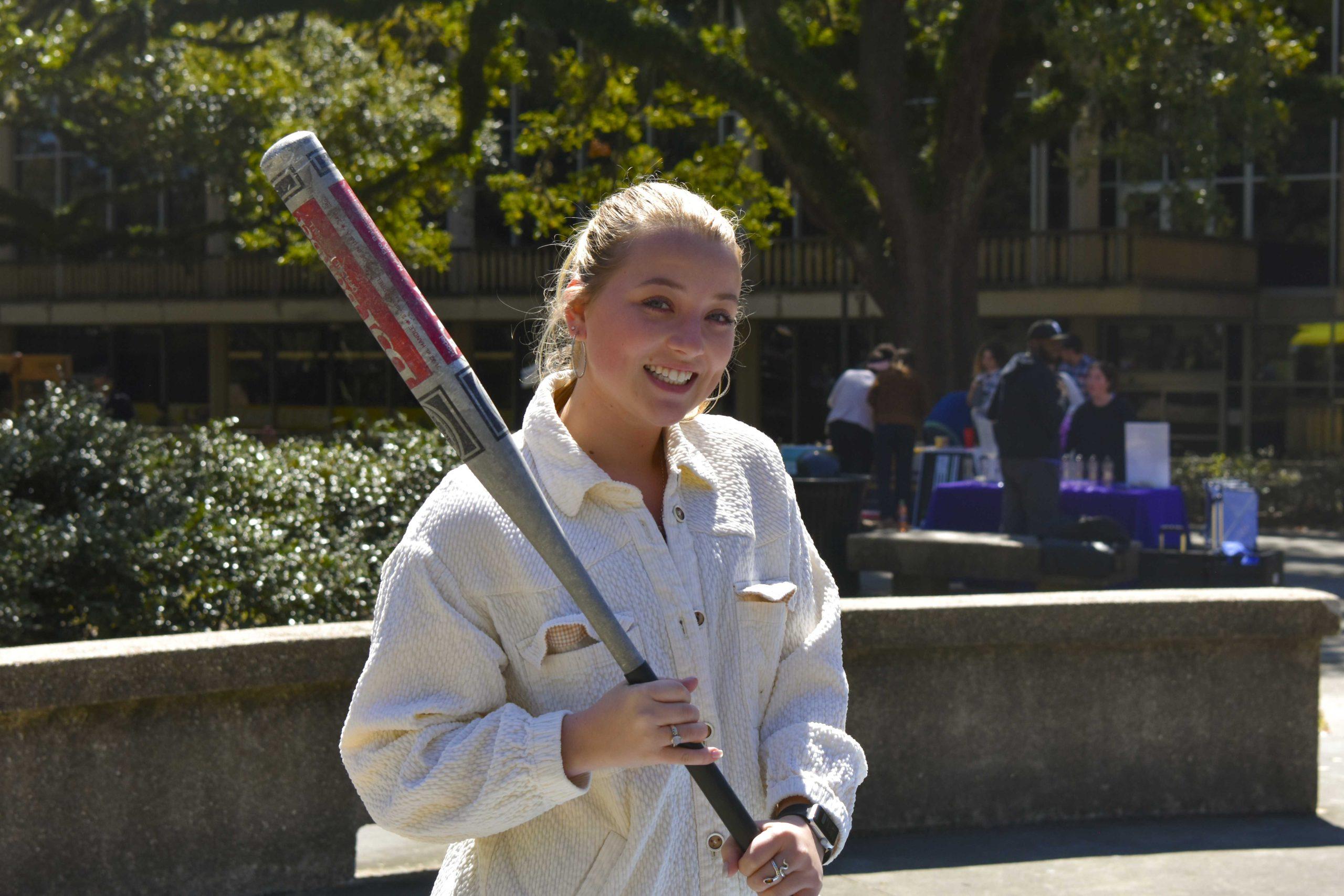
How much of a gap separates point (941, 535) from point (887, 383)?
4962 mm

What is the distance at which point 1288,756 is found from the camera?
19.2ft

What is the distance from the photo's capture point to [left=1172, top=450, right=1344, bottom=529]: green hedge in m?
19.0

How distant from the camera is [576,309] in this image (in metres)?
2.23

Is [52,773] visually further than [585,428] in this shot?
Yes

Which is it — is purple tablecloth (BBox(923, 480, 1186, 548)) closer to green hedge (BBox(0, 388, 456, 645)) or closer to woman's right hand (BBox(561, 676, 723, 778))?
green hedge (BBox(0, 388, 456, 645))

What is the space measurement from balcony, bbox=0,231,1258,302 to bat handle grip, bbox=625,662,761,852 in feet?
63.9

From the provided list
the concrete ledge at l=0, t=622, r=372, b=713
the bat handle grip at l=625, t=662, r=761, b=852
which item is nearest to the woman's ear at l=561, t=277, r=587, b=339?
the bat handle grip at l=625, t=662, r=761, b=852

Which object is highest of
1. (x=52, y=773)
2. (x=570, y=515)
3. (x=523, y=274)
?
(x=523, y=274)

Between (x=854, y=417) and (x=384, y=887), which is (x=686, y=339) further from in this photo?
(x=854, y=417)

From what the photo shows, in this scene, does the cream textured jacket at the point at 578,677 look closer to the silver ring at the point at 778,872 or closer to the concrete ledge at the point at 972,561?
the silver ring at the point at 778,872

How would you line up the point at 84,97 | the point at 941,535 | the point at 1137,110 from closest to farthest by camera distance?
the point at 941,535
the point at 1137,110
the point at 84,97

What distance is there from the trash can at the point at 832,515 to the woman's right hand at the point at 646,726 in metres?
7.65

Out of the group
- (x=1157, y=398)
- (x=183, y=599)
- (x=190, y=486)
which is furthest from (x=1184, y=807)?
(x=1157, y=398)

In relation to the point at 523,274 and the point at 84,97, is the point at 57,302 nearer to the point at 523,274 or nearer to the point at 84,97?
the point at 523,274
